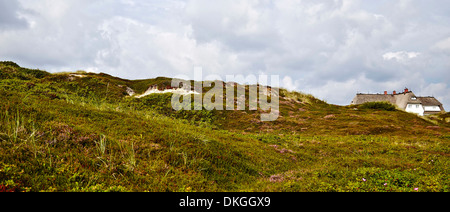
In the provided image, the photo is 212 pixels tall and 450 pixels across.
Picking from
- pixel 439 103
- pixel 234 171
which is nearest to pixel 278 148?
pixel 234 171

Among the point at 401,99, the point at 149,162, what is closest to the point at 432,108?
the point at 401,99

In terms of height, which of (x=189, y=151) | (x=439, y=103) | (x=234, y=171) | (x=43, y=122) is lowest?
(x=234, y=171)

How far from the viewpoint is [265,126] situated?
33.5 m

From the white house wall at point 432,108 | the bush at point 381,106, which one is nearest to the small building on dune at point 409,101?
the white house wall at point 432,108

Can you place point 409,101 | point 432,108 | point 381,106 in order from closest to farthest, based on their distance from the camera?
point 381,106 < point 409,101 < point 432,108

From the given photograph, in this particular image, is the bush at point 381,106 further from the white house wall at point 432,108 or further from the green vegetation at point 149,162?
the white house wall at point 432,108

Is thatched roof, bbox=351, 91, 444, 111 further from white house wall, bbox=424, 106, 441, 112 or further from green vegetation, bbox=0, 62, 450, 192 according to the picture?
green vegetation, bbox=0, 62, 450, 192

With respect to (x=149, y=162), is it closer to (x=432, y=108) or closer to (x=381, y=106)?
(x=381, y=106)

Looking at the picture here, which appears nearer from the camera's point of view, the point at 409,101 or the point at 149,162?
the point at 149,162

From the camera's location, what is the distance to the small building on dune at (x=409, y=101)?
105250 mm

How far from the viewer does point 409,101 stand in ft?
343

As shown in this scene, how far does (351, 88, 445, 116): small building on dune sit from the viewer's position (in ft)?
345
